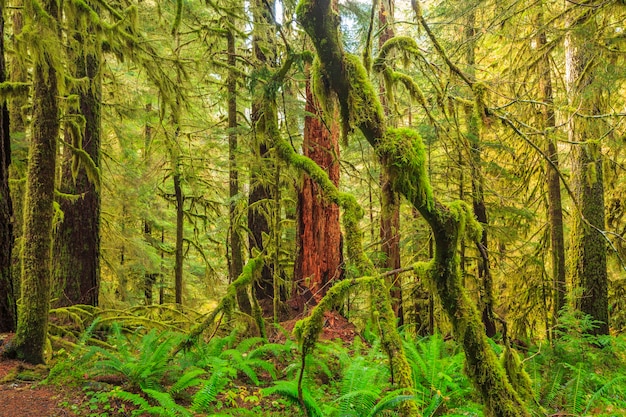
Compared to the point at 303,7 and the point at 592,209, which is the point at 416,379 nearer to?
the point at 303,7

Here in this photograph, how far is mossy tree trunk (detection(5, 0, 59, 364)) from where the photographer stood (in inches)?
166

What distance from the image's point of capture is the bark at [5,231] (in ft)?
16.0

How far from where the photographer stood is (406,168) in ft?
8.59

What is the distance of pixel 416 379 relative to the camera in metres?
4.48

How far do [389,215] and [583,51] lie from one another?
5838 millimetres

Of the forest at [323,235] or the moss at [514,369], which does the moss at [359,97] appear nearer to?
the forest at [323,235]

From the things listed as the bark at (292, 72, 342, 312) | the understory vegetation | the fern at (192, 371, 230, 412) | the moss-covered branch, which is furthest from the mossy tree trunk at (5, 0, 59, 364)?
the bark at (292, 72, 342, 312)

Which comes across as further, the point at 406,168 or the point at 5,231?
the point at 5,231

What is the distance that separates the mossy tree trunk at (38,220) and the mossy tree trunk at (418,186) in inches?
124

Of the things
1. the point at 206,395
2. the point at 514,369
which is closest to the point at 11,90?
the point at 206,395

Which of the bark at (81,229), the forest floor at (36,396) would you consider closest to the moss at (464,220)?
the forest floor at (36,396)

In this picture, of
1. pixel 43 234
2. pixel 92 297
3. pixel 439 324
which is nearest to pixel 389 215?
pixel 43 234

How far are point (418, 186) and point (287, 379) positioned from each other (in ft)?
10.3

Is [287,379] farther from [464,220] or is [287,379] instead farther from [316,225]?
[464,220]
